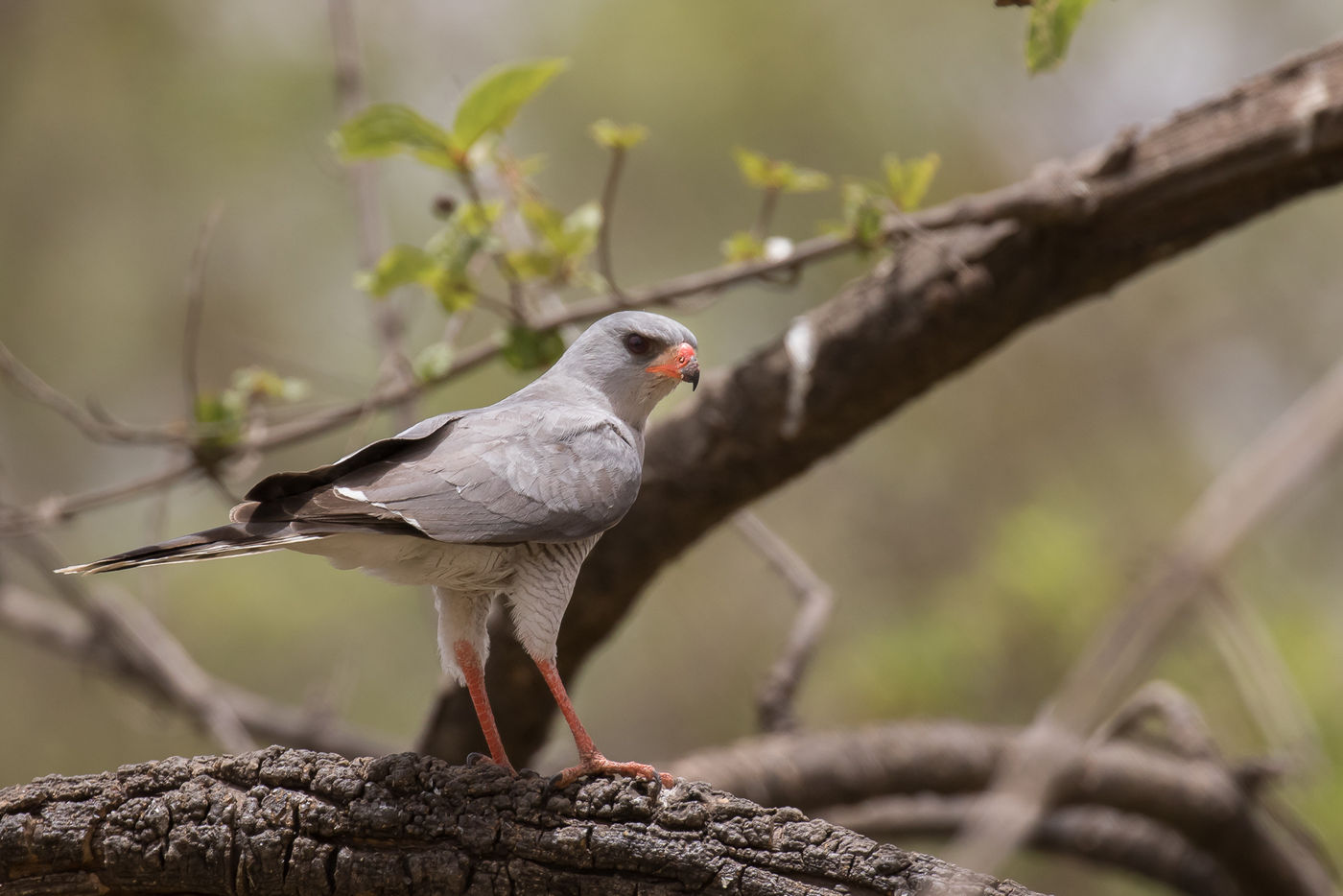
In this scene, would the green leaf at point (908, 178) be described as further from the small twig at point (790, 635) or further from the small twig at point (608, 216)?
the small twig at point (790, 635)

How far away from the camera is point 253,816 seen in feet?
8.39

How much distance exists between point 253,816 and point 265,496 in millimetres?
746

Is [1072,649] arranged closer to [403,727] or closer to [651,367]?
[651,367]

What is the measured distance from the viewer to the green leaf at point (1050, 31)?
7.55 ft

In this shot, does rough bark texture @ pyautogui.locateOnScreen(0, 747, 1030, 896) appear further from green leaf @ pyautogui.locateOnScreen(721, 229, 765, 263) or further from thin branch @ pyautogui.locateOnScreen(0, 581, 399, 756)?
thin branch @ pyautogui.locateOnScreen(0, 581, 399, 756)

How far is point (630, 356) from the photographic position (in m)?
3.36

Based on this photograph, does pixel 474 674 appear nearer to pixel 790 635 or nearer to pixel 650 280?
pixel 790 635

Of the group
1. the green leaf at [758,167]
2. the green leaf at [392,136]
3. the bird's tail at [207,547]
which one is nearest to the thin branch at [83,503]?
the green leaf at [392,136]

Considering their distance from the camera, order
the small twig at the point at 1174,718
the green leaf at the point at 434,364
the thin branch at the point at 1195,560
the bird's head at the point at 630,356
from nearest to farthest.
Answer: the thin branch at the point at 1195,560
the bird's head at the point at 630,356
the green leaf at the point at 434,364
the small twig at the point at 1174,718

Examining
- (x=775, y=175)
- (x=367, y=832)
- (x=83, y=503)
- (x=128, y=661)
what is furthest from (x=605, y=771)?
(x=128, y=661)

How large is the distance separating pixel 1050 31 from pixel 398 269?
8.03 feet

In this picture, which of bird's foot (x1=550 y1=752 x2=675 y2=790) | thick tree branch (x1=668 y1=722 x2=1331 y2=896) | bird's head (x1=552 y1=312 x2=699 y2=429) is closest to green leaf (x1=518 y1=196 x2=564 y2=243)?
bird's head (x1=552 y1=312 x2=699 y2=429)

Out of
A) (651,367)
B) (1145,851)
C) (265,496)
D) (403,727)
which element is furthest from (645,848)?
(403,727)

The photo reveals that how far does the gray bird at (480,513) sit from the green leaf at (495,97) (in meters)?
0.86
